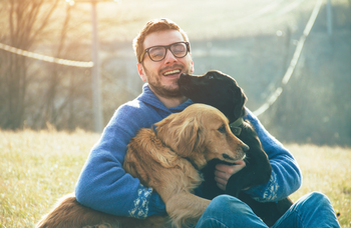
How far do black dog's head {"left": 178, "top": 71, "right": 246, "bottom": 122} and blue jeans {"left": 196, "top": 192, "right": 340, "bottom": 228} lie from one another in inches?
35.7

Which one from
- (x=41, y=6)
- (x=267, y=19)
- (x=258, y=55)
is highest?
(x=267, y=19)

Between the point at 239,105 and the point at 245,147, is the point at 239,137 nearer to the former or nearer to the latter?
the point at 245,147

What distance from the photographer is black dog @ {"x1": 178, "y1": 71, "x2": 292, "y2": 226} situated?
2.26m

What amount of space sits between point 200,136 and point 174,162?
0.29 meters

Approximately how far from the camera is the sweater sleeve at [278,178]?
88.0 inches

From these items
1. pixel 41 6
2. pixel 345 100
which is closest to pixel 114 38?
pixel 41 6

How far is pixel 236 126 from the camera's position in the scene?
2475 mm

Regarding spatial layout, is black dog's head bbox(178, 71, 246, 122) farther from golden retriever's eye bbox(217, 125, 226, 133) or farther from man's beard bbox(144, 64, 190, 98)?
golden retriever's eye bbox(217, 125, 226, 133)

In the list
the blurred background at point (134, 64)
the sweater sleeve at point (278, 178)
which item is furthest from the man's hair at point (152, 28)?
the blurred background at point (134, 64)

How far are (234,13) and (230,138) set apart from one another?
83.9 ft

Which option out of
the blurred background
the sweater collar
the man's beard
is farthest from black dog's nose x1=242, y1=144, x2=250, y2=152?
the blurred background

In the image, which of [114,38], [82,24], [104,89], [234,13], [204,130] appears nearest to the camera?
[204,130]

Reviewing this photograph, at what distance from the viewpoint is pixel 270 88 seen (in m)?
14.9

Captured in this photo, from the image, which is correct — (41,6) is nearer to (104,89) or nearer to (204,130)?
(104,89)
